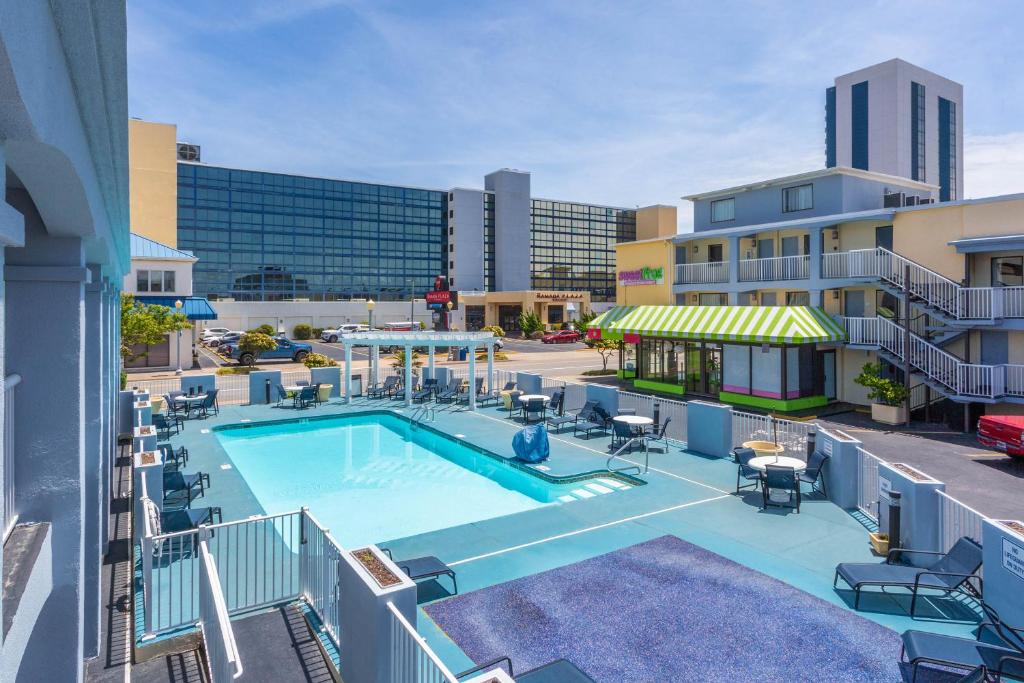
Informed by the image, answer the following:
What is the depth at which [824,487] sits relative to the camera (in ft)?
43.4

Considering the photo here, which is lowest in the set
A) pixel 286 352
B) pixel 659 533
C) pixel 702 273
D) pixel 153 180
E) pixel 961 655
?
pixel 659 533

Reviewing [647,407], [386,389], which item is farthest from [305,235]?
[647,407]

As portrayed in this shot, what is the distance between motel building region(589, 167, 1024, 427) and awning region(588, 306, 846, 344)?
77 mm

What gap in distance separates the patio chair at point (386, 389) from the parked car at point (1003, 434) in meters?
21.0

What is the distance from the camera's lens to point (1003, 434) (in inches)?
656

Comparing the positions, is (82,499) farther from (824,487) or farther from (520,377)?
(520,377)

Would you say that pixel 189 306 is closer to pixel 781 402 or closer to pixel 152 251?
pixel 152 251

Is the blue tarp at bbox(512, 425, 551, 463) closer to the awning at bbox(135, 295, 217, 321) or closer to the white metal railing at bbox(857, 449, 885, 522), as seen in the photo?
the white metal railing at bbox(857, 449, 885, 522)

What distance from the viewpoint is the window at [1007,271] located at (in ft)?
73.2

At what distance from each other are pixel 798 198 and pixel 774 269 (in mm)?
4283

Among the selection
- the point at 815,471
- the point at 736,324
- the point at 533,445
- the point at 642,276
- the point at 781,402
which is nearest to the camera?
the point at 815,471

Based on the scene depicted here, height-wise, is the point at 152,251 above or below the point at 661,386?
above

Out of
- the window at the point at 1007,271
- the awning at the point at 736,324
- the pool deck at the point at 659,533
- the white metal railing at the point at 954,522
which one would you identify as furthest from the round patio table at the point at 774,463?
the window at the point at 1007,271

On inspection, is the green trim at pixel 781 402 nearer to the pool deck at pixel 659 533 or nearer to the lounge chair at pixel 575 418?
the lounge chair at pixel 575 418
